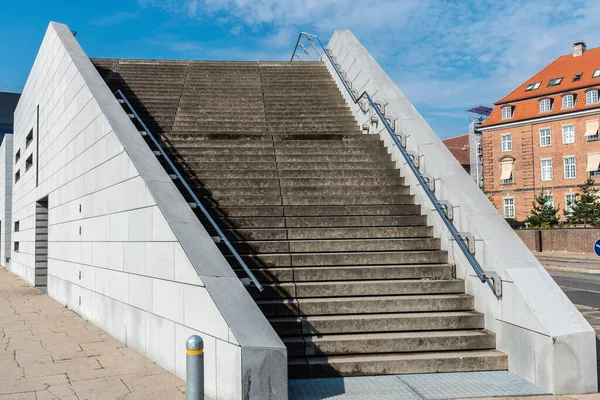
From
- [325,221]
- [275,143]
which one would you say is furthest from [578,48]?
[325,221]

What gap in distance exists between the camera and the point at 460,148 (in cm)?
8919

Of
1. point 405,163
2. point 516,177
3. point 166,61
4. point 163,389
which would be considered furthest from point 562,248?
point 163,389

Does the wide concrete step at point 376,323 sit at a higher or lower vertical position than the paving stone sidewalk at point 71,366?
higher

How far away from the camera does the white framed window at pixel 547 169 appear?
54688 mm

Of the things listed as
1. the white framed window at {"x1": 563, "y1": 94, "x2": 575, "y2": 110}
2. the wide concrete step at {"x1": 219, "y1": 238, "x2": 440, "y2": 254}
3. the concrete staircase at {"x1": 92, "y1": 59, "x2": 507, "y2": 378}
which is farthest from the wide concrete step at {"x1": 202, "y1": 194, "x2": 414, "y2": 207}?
the white framed window at {"x1": 563, "y1": 94, "x2": 575, "y2": 110}

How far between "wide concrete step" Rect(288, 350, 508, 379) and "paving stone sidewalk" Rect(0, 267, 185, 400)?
1.32 meters

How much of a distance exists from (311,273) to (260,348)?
2516mm

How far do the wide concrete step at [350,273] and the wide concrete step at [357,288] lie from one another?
12cm

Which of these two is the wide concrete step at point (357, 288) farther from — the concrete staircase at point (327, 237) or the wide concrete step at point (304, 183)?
the wide concrete step at point (304, 183)

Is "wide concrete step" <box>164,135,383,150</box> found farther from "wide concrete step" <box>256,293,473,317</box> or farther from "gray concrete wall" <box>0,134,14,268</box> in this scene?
"gray concrete wall" <box>0,134,14,268</box>

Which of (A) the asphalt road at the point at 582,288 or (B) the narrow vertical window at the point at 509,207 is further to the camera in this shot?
(B) the narrow vertical window at the point at 509,207

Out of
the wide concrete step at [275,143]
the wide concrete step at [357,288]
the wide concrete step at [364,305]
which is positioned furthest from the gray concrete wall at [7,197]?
the wide concrete step at [364,305]

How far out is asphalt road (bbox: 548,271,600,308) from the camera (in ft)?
47.6

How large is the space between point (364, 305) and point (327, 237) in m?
1.61
